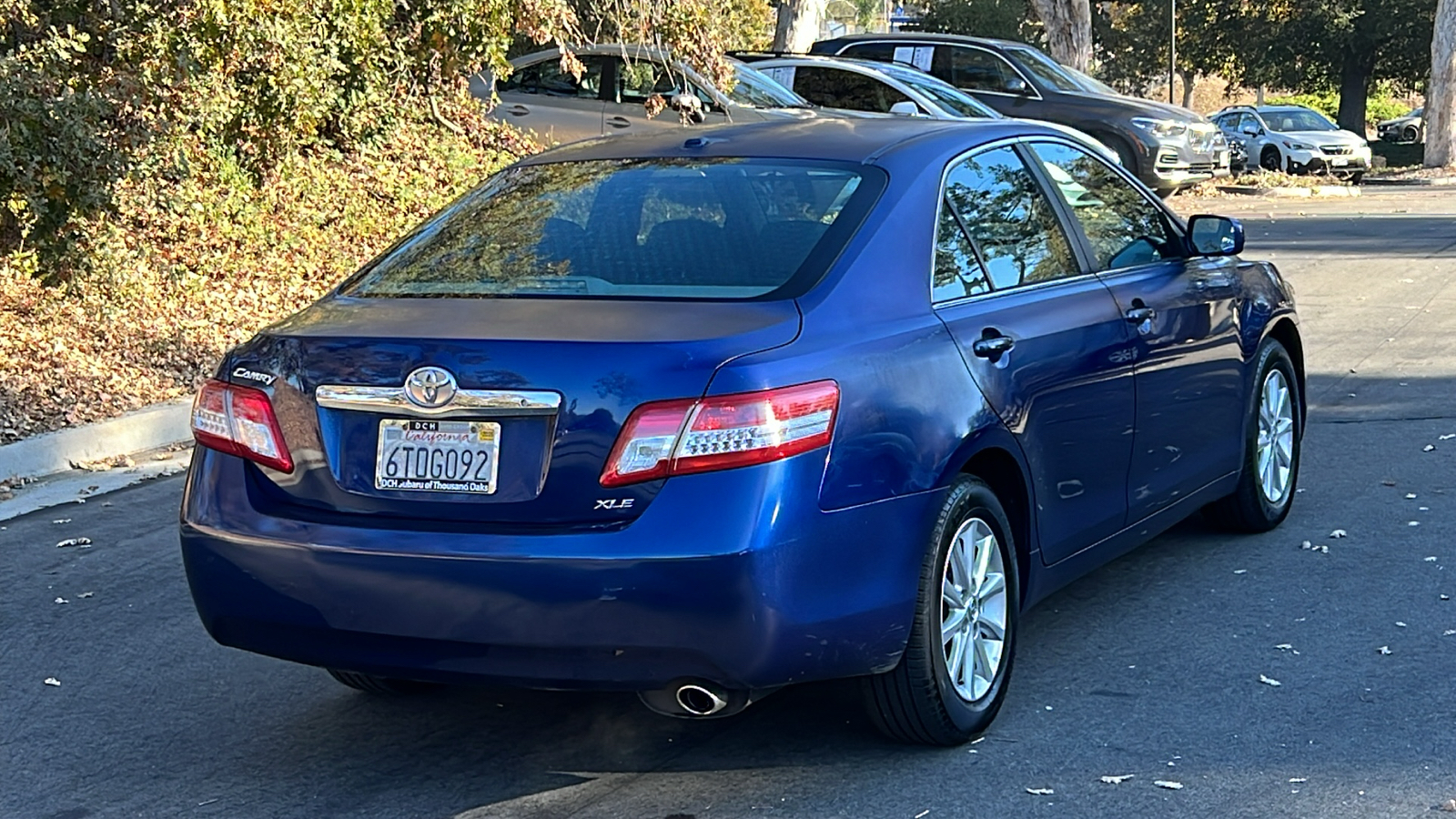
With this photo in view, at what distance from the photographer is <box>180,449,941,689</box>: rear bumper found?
4.00 meters

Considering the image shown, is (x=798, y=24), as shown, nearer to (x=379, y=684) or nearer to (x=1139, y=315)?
(x=1139, y=315)

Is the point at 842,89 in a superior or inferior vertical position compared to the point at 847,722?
superior

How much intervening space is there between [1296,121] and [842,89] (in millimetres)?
16933

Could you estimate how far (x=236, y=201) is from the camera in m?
12.8

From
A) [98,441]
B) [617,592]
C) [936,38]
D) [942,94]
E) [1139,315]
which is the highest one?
[936,38]

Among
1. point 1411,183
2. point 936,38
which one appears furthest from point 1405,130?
point 936,38

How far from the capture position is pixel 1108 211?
602 centimetres

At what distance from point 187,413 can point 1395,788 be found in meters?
6.85

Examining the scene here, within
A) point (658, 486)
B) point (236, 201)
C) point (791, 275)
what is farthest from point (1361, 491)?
point (236, 201)

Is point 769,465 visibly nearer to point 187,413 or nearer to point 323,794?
point 323,794

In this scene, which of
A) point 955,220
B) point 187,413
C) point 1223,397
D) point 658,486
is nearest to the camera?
point 658,486

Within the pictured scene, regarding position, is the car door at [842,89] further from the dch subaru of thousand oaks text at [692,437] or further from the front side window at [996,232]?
the dch subaru of thousand oaks text at [692,437]

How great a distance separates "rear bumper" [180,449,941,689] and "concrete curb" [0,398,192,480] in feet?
14.6

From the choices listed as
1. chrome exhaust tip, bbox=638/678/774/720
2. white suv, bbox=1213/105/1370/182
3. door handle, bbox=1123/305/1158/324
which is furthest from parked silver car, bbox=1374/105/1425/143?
chrome exhaust tip, bbox=638/678/774/720
